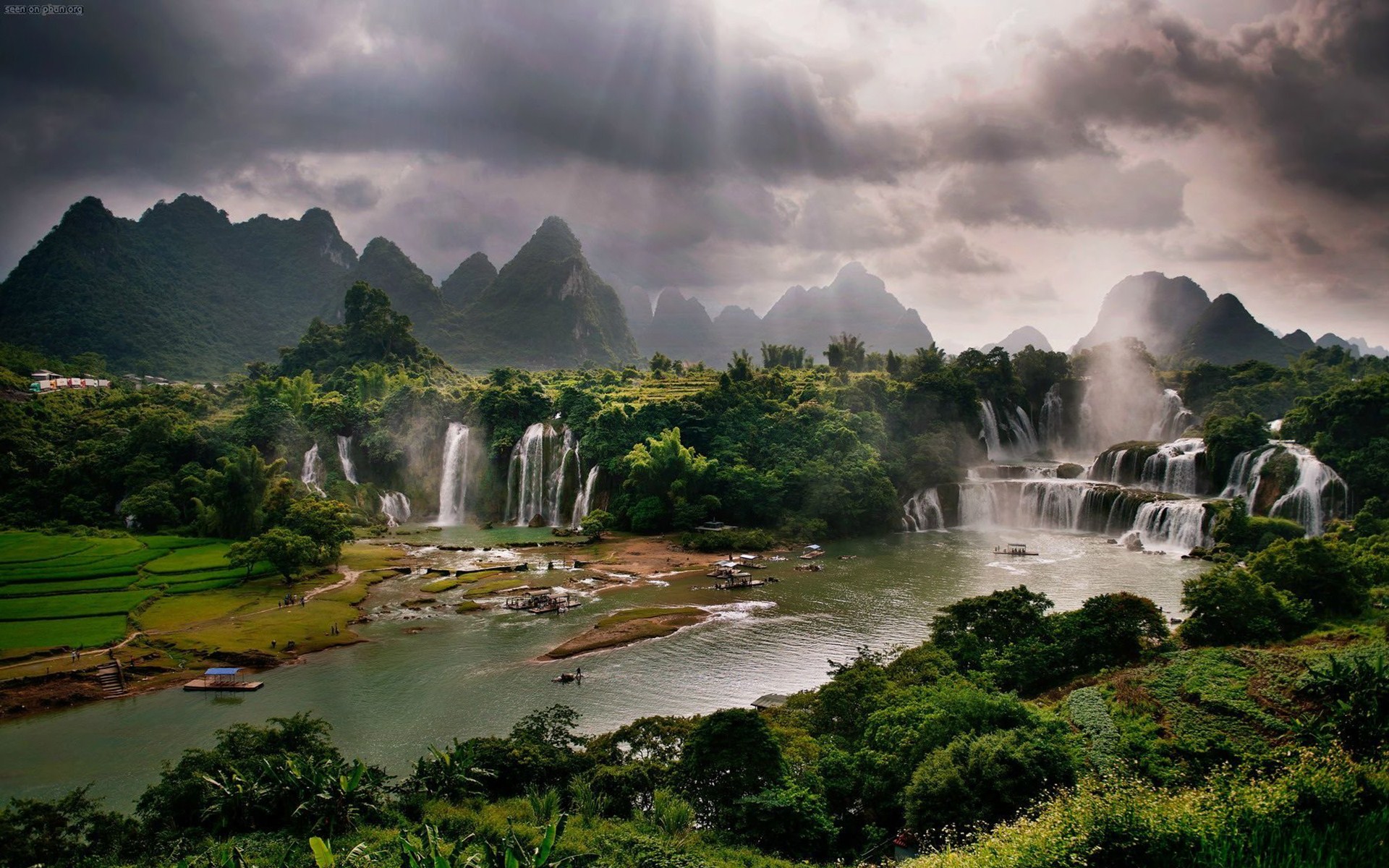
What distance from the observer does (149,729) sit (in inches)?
667

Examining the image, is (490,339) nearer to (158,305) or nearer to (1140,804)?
(158,305)

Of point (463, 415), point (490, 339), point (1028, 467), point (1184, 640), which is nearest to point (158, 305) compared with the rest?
point (490, 339)

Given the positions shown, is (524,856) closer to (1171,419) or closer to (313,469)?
(313,469)

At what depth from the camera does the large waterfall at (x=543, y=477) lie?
4869 cm

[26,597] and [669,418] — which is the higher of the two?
[669,418]

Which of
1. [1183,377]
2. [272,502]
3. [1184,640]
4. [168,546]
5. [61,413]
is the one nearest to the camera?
[1184,640]

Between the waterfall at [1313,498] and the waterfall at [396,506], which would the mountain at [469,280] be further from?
the waterfall at [1313,498]

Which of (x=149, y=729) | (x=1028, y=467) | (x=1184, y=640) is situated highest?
(x=1028, y=467)

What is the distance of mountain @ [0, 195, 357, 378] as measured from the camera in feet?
273

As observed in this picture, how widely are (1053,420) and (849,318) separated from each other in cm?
11351

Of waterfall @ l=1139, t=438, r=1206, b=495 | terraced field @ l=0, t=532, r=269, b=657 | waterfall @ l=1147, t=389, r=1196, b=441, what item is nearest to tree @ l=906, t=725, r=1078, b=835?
terraced field @ l=0, t=532, r=269, b=657

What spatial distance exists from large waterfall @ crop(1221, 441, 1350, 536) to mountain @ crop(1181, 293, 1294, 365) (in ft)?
198

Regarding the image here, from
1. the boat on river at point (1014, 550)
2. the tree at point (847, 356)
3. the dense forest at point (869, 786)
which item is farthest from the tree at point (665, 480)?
the tree at point (847, 356)

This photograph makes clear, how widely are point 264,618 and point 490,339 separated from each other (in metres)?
102
